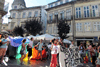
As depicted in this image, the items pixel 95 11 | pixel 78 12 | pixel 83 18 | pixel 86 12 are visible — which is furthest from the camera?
pixel 78 12

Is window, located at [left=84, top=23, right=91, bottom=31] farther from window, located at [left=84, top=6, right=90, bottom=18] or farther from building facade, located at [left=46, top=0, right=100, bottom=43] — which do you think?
window, located at [left=84, top=6, right=90, bottom=18]

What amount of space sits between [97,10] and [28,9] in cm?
2279

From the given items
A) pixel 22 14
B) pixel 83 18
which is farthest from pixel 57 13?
pixel 22 14

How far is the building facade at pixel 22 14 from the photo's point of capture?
32.5 meters

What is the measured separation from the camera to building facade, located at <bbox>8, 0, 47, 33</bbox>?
32531 millimetres

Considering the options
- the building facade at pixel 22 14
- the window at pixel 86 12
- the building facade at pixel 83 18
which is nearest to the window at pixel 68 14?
the building facade at pixel 83 18

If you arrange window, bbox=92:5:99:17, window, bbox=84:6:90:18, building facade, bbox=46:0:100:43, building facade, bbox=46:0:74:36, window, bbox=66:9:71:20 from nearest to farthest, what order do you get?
building facade, bbox=46:0:100:43 < window, bbox=92:5:99:17 < window, bbox=84:6:90:18 < window, bbox=66:9:71:20 < building facade, bbox=46:0:74:36

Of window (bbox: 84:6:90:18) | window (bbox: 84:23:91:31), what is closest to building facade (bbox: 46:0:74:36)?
window (bbox: 84:6:90:18)

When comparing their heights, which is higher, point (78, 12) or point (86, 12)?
point (78, 12)

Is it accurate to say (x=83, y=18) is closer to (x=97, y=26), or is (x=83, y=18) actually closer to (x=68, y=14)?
(x=97, y=26)

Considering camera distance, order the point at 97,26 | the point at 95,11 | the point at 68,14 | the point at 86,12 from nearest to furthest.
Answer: the point at 97,26 < the point at 95,11 < the point at 86,12 < the point at 68,14

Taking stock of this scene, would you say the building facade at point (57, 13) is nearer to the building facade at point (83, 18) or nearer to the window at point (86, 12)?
the building facade at point (83, 18)

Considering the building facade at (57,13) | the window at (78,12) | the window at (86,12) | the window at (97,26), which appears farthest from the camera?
the building facade at (57,13)

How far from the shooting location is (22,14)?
33.9 meters
